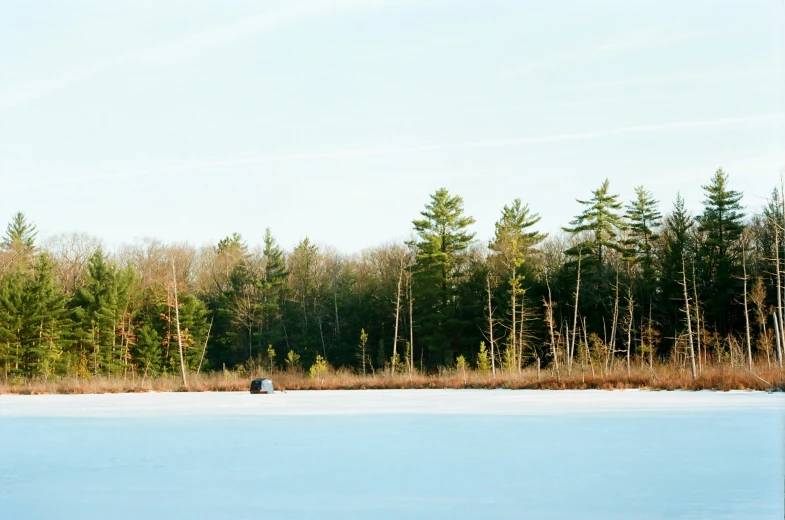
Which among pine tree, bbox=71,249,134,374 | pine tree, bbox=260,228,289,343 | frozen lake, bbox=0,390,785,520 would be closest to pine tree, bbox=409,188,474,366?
pine tree, bbox=260,228,289,343

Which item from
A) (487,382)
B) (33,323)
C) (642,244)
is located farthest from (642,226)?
(33,323)

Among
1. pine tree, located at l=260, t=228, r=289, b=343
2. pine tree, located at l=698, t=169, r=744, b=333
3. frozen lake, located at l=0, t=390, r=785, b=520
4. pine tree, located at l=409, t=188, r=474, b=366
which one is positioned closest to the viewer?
frozen lake, located at l=0, t=390, r=785, b=520

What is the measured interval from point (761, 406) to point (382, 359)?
33.8 m

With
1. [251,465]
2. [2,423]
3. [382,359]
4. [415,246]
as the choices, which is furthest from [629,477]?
[415,246]

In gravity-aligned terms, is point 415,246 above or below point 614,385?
above

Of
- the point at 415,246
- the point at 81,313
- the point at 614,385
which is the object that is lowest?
the point at 614,385

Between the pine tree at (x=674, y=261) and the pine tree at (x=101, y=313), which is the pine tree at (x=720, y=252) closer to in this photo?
the pine tree at (x=674, y=261)

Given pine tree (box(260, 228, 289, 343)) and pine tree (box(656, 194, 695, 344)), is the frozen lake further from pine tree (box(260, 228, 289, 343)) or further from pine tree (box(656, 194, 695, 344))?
pine tree (box(260, 228, 289, 343))

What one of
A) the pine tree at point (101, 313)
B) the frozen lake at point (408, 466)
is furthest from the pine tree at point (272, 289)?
the frozen lake at point (408, 466)

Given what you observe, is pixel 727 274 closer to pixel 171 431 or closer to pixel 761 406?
pixel 761 406

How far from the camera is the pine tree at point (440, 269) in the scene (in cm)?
A: 4466

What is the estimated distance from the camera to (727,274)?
37656 mm

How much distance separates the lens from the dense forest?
38.4m

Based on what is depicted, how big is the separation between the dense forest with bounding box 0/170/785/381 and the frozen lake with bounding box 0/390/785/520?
19216 mm
